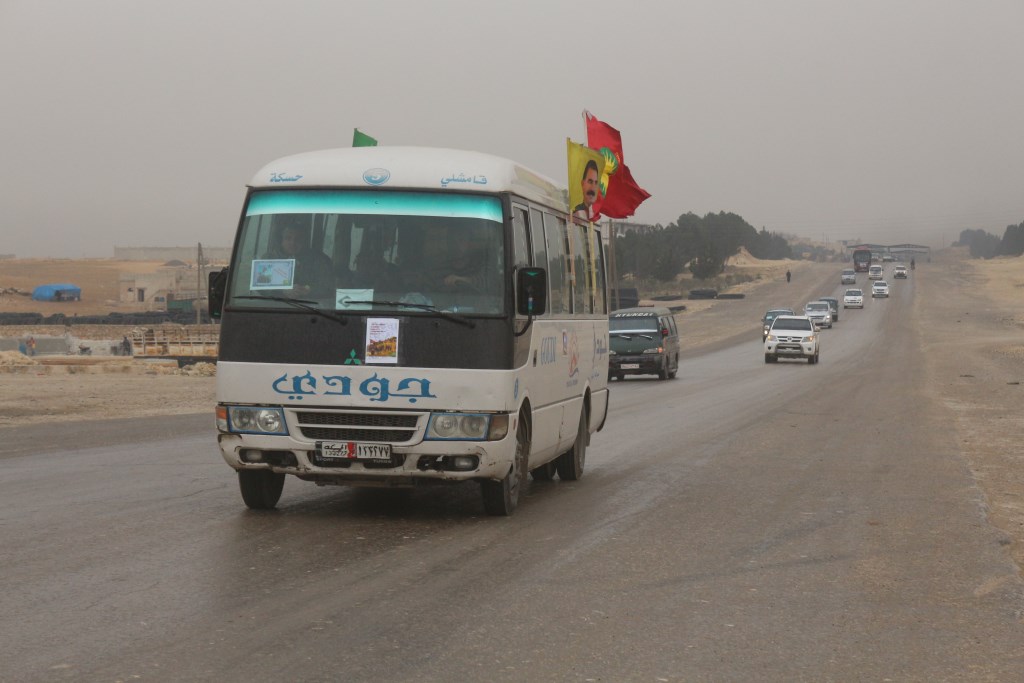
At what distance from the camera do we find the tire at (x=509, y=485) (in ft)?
32.9

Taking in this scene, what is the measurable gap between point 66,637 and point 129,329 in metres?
73.6

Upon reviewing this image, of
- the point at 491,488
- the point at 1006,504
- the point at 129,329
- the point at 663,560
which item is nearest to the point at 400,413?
the point at 491,488

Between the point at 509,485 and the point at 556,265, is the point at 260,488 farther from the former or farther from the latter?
the point at 556,265

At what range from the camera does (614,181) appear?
66.5 feet

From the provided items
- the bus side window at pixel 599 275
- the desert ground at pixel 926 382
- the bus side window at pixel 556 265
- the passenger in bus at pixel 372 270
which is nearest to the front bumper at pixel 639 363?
the desert ground at pixel 926 382

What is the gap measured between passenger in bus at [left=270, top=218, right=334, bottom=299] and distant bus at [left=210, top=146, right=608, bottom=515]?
0.01 meters

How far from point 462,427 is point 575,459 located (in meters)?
3.84

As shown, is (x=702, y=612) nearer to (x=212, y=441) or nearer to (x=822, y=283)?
(x=212, y=441)

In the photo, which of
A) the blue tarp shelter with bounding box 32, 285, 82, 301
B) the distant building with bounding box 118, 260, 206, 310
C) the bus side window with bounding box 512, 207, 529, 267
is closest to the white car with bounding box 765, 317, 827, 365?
the bus side window with bounding box 512, 207, 529, 267

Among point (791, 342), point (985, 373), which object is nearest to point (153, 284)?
point (791, 342)

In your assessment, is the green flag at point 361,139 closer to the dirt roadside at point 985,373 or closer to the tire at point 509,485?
the tire at point 509,485

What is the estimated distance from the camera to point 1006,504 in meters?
11.7

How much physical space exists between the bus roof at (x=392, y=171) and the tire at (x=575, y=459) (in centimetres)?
358

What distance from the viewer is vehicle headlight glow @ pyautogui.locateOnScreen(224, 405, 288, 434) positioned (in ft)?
31.0
